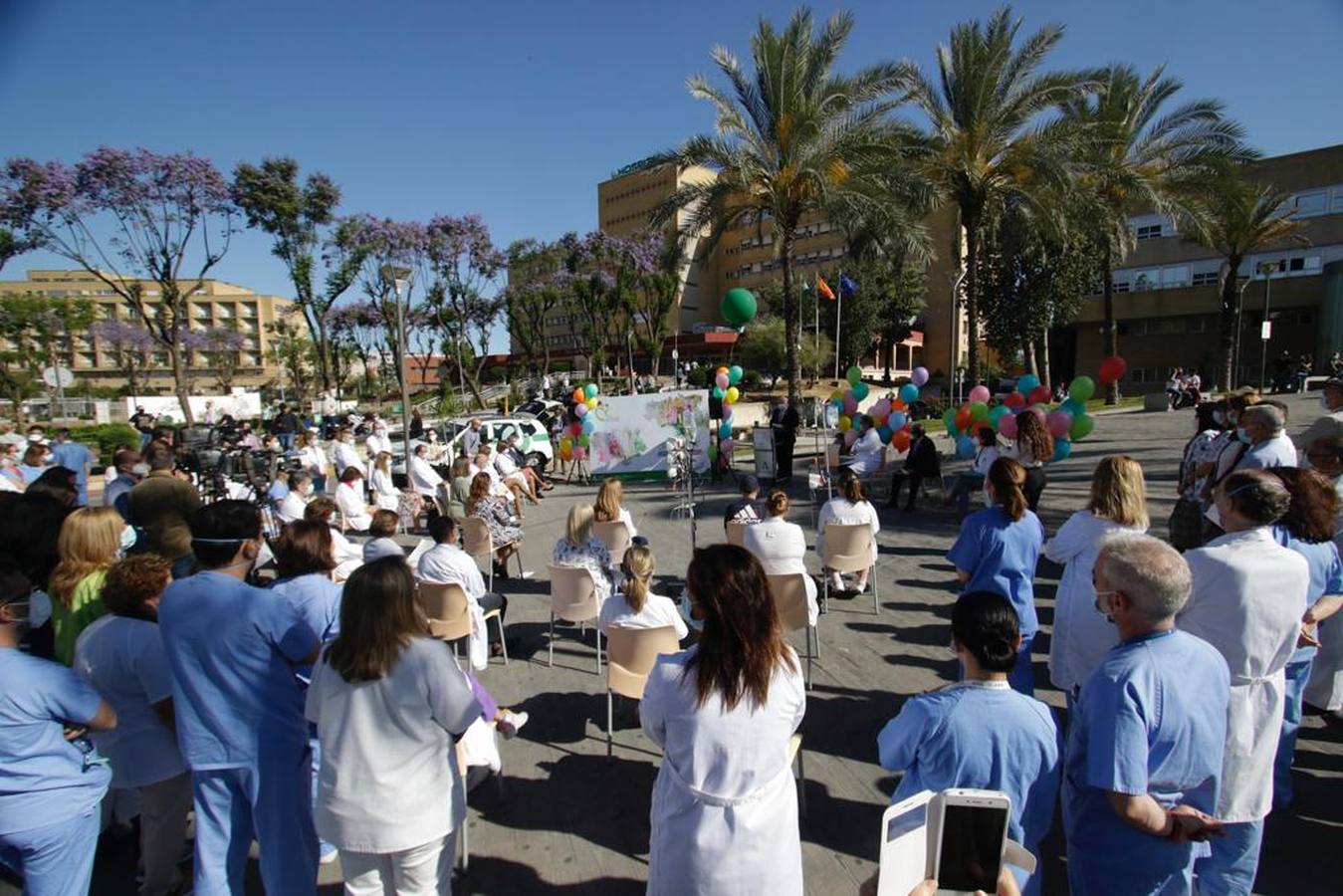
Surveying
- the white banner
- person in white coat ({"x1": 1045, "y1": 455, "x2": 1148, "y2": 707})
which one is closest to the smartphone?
person in white coat ({"x1": 1045, "y1": 455, "x2": 1148, "y2": 707})

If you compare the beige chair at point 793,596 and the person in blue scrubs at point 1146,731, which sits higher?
the person in blue scrubs at point 1146,731

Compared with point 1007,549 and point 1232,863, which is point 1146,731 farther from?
point 1007,549

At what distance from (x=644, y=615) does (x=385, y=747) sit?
193 centimetres

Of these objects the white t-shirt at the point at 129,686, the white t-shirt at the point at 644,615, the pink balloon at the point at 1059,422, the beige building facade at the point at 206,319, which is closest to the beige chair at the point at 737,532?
the white t-shirt at the point at 644,615

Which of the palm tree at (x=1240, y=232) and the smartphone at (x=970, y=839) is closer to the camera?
the smartphone at (x=970, y=839)

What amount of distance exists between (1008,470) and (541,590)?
17.9 feet

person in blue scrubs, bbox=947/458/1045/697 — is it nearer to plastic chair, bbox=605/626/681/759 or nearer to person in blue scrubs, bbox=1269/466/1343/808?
person in blue scrubs, bbox=1269/466/1343/808

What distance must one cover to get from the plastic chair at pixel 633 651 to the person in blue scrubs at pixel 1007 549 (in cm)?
180

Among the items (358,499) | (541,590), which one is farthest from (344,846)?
(358,499)

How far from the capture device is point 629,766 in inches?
160

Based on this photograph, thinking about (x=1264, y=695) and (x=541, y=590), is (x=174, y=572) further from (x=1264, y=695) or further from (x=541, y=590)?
(x=1264, y=695)

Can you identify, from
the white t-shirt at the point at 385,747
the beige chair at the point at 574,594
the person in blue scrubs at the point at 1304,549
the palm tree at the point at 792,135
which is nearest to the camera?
the white t-shirt at the point at 385,747

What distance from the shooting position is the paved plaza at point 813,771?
3.14 m

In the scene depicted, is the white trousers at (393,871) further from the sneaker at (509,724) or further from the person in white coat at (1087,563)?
the person in white coat at (1087,563)
